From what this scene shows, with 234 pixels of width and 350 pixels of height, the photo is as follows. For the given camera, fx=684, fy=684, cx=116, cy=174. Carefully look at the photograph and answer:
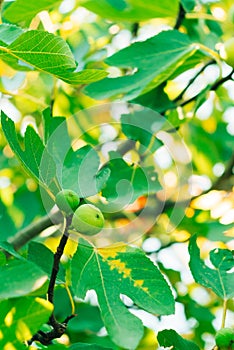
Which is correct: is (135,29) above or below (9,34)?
below

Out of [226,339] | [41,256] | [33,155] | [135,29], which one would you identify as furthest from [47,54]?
[135,29]

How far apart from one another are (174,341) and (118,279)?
0.17m

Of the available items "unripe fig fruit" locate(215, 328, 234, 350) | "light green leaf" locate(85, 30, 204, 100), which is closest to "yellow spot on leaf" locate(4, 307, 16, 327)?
"unripe fig fruit" locate(215, 328, 234, 350)

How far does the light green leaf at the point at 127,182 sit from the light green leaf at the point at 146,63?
0.20 m

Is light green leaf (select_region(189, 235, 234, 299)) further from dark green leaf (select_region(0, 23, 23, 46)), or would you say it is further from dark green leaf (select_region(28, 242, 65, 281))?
dark green leaf (select_region(0, 23, 23, 46))

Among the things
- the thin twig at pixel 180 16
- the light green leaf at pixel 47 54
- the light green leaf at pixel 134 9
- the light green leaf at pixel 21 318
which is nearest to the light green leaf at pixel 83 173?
the light green leaf at pixel 47 54

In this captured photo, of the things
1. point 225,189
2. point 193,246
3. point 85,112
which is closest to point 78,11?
point 85,112

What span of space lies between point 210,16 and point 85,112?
0.50 m

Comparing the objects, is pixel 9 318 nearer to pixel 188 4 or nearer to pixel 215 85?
pixel 215 85

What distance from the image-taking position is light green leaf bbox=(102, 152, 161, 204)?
1681 millimetres

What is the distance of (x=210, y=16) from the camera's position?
2068mm

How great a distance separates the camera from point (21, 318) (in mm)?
1117

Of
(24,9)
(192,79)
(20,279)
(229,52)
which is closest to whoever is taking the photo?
(20,279)

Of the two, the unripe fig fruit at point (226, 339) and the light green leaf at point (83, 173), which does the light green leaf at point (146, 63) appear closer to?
the light green leaf at point (83, 173)
